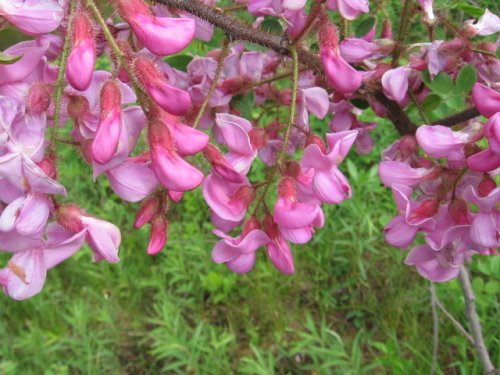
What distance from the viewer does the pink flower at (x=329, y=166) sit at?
25.1 inches

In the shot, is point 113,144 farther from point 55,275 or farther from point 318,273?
point 55,275

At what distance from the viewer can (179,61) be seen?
0.86 metres

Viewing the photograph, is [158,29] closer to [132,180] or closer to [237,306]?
[132,180]

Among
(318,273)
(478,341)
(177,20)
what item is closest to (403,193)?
(177,20)

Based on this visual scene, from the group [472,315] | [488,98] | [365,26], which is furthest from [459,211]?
[472,315]

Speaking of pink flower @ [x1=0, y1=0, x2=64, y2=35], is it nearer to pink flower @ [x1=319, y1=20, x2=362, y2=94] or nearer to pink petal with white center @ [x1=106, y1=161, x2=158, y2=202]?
pink petal with white center @ [x1=106, y1=161, x2=158, y2=202]

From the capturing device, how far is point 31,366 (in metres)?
2.06

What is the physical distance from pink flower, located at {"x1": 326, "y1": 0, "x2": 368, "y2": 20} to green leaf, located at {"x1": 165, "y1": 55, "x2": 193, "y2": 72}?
10.2 inches

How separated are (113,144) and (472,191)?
0.36 m

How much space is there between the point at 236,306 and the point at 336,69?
5.17 ft

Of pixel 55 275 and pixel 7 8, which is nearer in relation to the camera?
pixel 7 8

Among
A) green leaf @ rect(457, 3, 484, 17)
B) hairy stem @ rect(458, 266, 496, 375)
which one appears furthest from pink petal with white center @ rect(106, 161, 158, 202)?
hairy stem @ rect(458, 266, 496, 375)

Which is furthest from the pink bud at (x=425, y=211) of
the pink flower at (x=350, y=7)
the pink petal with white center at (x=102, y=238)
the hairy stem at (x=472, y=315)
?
the hairy stem at (x=472, y=315)

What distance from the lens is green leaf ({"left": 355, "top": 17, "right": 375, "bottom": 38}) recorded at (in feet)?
2.89
